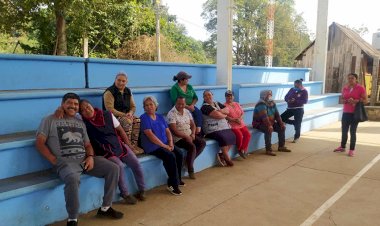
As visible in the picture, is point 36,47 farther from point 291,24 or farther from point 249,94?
point 291,24

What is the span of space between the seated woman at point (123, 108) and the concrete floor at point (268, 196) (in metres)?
0.74

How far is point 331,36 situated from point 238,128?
9953 millimetres

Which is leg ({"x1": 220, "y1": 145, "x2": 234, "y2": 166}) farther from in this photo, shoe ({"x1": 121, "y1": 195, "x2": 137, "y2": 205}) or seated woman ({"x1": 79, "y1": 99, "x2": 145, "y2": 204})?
shoe ({"x1": 121, "y1": 195, "x2": 137, "y2": 205})

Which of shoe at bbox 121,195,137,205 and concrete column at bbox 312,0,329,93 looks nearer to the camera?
shoe at bbox 121,195,137,205

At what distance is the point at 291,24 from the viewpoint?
151 feet

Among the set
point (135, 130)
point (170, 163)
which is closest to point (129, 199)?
point (170, 163)

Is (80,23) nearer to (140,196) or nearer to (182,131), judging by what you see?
(182,131)

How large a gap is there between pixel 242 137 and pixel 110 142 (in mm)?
2713

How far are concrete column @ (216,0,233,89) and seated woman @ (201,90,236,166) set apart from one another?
1.93m

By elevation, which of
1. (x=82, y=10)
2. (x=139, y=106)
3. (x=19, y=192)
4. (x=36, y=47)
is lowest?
(x=19, y=192)

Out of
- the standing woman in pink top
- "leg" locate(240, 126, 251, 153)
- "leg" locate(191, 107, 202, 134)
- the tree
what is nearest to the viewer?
"leg" locate(191, 107, 202, 134)

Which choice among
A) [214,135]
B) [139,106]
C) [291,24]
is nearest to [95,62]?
[139,106]

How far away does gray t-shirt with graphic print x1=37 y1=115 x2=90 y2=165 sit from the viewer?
3.28 metres

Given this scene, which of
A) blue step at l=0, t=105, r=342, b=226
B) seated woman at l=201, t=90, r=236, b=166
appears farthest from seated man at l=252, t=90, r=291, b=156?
blue step at l=0, t=105, r=342, b=226
